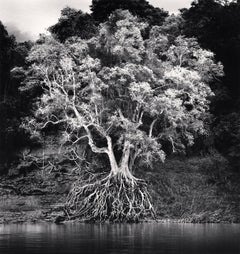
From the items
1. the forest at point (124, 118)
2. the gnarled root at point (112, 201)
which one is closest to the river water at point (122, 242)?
the gnarled root at point (112, 201)

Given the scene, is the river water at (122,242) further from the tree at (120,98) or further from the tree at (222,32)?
the tree at (222,32)

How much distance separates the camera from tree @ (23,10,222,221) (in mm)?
35531

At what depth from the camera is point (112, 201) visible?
115ft

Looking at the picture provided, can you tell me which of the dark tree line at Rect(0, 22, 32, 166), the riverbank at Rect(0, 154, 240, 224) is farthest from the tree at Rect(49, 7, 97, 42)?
the riverbank at Rect(0, 154, 240, 224)

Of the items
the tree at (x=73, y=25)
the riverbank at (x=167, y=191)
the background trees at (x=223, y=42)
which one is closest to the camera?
the riverbank at (x=167, y=191)

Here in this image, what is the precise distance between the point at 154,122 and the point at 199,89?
11.0ft

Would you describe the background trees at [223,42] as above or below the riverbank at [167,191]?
above

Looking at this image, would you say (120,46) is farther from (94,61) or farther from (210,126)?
(210,126)

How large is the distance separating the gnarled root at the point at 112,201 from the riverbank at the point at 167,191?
45.4 inches

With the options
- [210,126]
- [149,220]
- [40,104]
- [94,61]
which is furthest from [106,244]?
[210,126]

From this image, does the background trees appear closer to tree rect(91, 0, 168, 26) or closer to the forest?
the forest

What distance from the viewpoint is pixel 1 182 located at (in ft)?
139

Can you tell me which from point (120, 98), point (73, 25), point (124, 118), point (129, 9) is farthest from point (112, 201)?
point (129, 9)

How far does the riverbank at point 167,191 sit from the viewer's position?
36.1 meters
